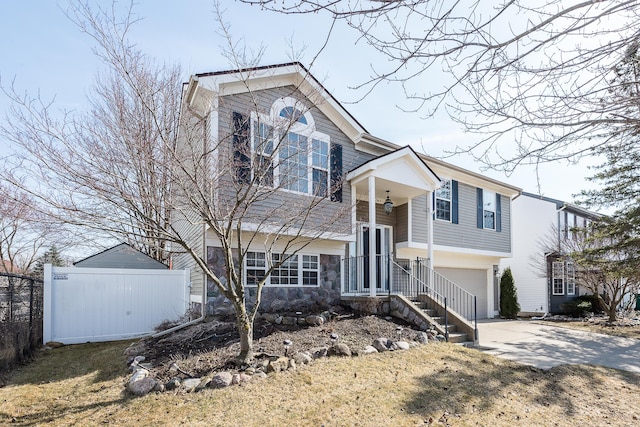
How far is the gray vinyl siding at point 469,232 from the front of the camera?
13250 mm

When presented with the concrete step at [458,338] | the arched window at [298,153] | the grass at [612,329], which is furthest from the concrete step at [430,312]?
the grass at [612,329]

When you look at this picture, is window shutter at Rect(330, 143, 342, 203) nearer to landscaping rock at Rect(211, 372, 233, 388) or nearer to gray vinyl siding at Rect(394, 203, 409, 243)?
gray vinyl siding at Rect(394, 203, 409, 243)

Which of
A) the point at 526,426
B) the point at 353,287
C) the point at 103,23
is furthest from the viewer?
the point at 353,287

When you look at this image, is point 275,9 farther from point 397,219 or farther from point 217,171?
point 397,219

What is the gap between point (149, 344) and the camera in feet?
23.1

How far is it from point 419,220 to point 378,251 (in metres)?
1.79

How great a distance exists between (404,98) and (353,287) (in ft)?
24.8

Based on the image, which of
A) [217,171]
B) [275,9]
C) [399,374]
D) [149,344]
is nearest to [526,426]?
[399,374]

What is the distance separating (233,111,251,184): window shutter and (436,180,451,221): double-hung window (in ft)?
26.2

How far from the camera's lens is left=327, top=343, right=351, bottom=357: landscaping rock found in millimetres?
6238

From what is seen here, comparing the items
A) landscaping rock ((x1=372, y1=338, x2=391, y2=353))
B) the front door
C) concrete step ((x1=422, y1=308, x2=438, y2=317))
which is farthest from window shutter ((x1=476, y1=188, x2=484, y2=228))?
landscaping rock ((x1=372, y1=338, x2=391, y2=353))

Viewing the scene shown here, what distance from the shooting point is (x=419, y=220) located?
12422mm

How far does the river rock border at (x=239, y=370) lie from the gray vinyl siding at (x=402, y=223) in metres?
5.65

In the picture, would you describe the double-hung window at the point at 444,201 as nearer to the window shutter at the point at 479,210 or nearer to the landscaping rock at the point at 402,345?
the window shutter at the point at 479,210
